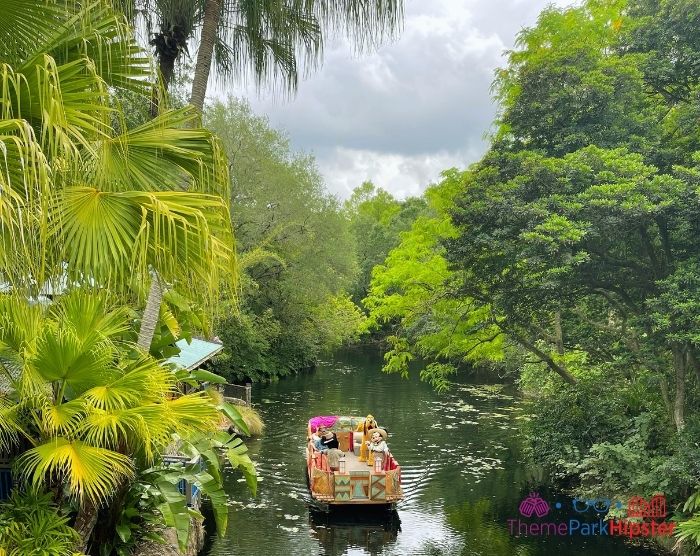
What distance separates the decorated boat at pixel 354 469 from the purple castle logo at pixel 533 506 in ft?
10.5

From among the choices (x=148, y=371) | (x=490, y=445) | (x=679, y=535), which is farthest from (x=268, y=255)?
(x=148, y=371)

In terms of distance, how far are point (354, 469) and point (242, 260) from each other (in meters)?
15.1

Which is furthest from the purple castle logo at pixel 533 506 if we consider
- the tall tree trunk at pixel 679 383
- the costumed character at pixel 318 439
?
the costumed character at pixel 318 439

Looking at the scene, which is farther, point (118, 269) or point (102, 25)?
point (102, 25)

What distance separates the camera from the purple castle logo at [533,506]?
1566cm

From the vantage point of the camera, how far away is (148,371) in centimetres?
627

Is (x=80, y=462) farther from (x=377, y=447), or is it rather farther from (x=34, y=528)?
(x=377, y=447)

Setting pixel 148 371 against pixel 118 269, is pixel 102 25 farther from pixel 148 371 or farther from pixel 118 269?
pixel 148 371

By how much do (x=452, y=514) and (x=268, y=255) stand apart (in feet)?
61.8

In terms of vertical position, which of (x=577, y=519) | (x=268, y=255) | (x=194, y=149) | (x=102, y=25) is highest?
(x=268, y=255)

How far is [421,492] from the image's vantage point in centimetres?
1705

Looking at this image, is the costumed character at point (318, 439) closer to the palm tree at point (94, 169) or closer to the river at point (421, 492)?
the river at point (421, 492)

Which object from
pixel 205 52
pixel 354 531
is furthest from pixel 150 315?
pixel 354 531

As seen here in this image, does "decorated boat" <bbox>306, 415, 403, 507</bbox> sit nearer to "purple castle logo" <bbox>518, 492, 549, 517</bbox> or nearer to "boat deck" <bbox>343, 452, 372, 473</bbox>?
"boat deck" <bbox>343, 452, 372, 473</bbox>
